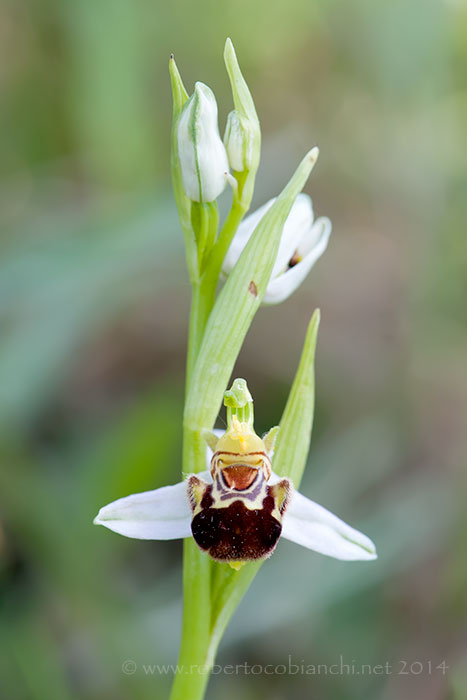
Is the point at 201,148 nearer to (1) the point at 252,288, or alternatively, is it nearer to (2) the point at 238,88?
(2) the point at 238,88

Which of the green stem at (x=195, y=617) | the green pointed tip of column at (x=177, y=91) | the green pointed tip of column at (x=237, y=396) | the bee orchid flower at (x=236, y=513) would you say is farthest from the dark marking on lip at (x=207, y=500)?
the green pointed tip of column at (x=177, y=91)

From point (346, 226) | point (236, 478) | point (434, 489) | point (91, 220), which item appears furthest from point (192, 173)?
point (346, 226)

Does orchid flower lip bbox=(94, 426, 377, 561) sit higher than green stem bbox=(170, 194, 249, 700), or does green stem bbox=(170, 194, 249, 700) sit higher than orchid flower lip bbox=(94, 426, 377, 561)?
orchid flower lip bbox=(94, 426, 377, 561)

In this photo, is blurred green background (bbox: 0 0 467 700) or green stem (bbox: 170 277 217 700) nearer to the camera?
green stem (bbox: 170 277 217 700)

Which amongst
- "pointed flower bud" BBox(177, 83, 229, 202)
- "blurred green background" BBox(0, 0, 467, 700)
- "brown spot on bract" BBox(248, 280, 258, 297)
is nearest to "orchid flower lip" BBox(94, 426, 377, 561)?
"brown spot on bract" BBox(248, 280, 258, 297)

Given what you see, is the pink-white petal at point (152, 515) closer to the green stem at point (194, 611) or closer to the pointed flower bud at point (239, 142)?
the green stem at point (194, 611)

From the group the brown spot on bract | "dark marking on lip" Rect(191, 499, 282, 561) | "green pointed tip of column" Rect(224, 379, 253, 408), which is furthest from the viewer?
"green pointed tip of column" Rect(224, 379, 253, 408)

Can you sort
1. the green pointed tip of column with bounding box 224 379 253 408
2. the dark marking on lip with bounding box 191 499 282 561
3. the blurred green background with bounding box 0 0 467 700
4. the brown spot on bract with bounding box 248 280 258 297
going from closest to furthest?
1. the dark marking on lip with bounding box 191 499 282 561
2. the brown spot on bract with bounding box 248 280 258 297
3. the green pointed tip of column with bounding box 224 379 253 408
4. the blurred green background with bounding box 0 0 467 700

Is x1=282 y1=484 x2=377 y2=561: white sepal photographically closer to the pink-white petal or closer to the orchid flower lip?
the orchid flower lip
